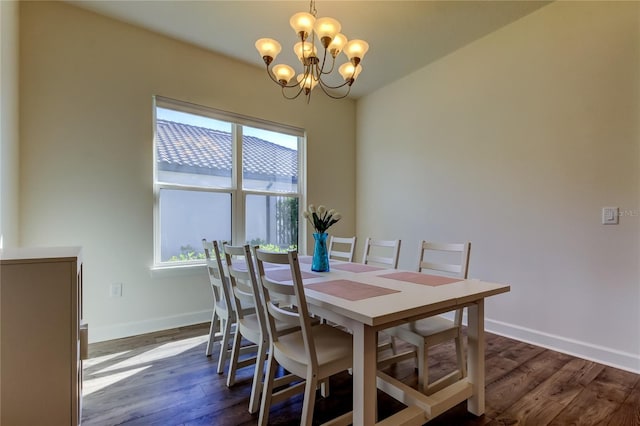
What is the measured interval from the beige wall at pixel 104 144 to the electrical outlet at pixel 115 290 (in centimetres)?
4

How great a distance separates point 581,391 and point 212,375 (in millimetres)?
2316

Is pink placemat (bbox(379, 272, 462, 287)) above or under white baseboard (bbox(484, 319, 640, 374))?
above

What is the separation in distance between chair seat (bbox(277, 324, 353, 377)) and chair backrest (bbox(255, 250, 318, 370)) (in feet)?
0.11

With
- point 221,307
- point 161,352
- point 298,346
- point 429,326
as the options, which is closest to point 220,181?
point 221,307

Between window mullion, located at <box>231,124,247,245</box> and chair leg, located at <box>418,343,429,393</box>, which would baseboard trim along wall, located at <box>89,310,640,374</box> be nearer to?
window mullion, located at <box>231,124,247,245</box>

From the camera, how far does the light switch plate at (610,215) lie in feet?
6.89

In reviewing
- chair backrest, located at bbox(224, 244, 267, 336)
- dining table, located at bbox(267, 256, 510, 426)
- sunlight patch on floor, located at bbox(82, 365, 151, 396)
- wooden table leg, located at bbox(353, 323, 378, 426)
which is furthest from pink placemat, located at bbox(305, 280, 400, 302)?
sunlight patch on floor, located at bbox(82, 365, 151, 396)

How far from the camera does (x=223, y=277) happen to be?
192 cm

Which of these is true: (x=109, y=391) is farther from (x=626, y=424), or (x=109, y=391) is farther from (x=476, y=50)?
(x=476, y=50)

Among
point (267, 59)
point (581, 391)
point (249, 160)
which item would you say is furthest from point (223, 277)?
point (581, 391)

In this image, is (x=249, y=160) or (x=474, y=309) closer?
(x=474, y=309)

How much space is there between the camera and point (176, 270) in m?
2.85

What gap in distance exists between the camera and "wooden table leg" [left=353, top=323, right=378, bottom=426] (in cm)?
119

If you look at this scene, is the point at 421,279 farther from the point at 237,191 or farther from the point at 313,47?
the point at 237,191
